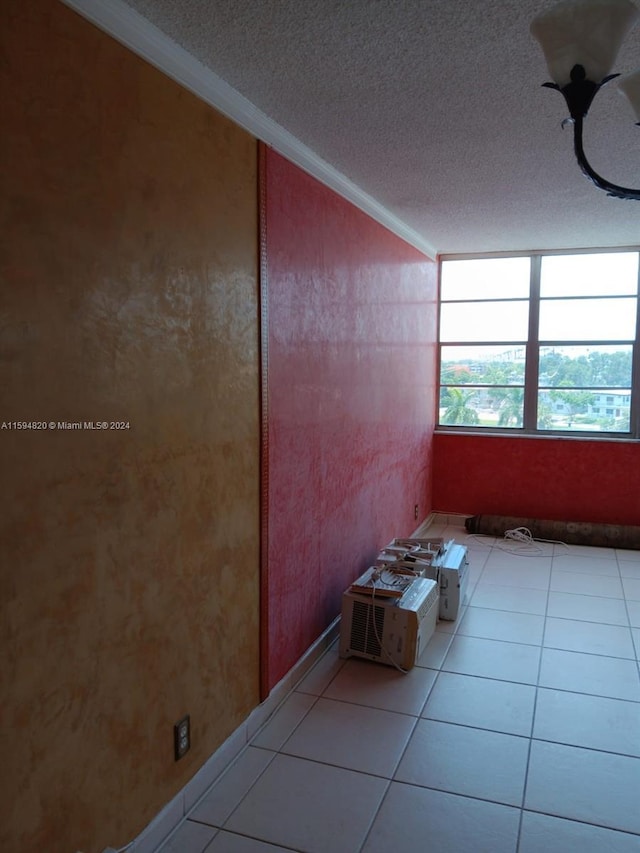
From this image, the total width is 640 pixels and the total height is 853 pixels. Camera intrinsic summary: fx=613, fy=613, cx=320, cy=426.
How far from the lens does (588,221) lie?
171 inches

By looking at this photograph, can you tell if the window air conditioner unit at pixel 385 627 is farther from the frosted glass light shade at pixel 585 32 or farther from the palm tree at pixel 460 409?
the palm tree at pixel 460 409

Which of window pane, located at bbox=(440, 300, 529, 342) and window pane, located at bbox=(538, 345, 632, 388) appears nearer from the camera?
window pane, located at bbox=(538, 345, 632, 388)

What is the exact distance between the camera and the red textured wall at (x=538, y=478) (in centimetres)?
525

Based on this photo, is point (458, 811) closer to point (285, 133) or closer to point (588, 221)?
point (285, 133)

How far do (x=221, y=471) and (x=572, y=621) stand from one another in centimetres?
251

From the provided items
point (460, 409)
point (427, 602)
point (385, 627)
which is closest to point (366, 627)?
point (385, 627)

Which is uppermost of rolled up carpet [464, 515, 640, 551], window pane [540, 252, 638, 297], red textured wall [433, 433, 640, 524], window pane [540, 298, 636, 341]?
window pane [540, 252, 638, 297]

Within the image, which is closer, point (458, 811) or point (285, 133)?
point (458, 811)

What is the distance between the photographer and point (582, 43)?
1.28m

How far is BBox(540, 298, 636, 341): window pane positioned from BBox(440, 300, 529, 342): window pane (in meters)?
0.19

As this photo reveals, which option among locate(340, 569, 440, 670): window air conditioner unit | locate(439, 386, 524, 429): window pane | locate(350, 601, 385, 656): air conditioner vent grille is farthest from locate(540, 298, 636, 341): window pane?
locate(350, 601, 385, 656): air conditioner vent grille

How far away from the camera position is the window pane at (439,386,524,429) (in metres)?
5.62

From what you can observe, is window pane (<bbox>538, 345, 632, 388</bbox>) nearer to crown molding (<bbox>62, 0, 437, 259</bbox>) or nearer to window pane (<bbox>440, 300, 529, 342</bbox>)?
window pane (<bbox>440, 300, 529, 342</bbox>)

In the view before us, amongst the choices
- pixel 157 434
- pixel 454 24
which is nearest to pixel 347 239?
pixel 454 24
